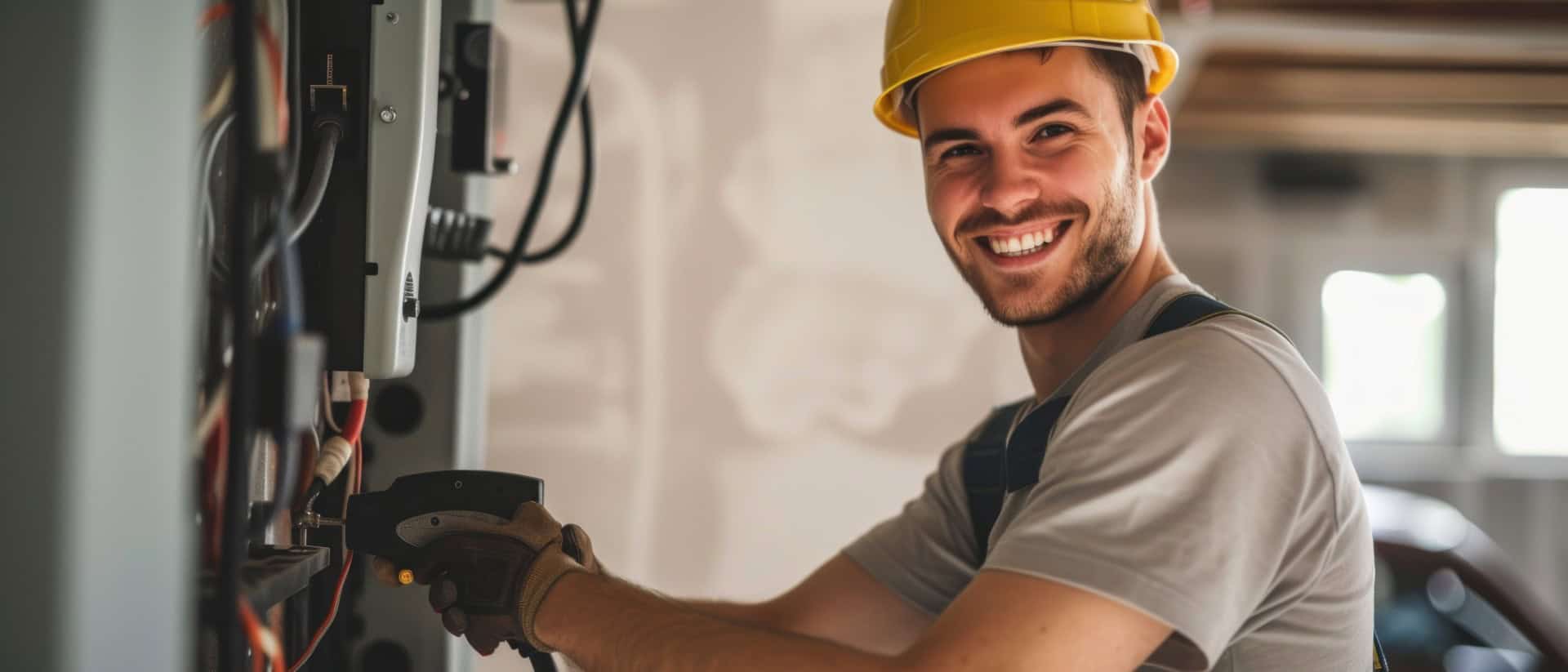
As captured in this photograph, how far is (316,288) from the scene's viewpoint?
Result: 101 centimetres

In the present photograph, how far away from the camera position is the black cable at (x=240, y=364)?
0.56 metres

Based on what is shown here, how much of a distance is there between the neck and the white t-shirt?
0.93ft

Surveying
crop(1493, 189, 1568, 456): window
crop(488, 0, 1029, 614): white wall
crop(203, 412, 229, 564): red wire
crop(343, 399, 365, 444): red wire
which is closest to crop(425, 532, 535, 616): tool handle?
crop(343, 399, 365, 444): red wire

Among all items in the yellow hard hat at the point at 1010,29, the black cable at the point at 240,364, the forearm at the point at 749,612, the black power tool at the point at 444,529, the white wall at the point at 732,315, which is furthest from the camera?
the white wall at the point at 732,315

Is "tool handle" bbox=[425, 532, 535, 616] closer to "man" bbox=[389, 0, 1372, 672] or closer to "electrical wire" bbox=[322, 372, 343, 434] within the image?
"man" bbox=[389, 0, 1372, 672]

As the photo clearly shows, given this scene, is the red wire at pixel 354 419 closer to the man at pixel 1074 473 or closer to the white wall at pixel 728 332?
the man at pixel 1074 473

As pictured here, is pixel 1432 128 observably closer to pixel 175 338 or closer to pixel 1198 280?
pixel 1198 280

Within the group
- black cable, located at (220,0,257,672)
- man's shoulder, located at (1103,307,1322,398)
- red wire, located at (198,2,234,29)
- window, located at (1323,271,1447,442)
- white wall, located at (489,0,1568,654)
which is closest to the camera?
black cable, located at (220,0,257,672)

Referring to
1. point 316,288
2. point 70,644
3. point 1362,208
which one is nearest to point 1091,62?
point 316,288

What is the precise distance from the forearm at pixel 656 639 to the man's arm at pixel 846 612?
470mm

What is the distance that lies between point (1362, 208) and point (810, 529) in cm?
418

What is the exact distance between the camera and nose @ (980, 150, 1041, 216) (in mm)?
1326

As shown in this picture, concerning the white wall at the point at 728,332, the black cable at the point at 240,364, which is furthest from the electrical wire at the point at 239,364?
the white wall at the point at 728,332

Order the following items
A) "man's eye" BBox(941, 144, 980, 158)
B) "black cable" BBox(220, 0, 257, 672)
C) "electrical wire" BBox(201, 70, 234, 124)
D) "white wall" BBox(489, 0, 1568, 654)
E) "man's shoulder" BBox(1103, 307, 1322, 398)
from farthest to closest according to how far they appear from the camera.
Answer: "white wall" BBox(489, 0, 1568, 654) < "man's eye" BBox(941, 144, 980, 158) < "man's shoulder" BBox(1103, 307, 1322, 398) < "electrical wire" BBox(201, 70, 234, 124) < "black cable" BBox(220, 0, 257, 672)
